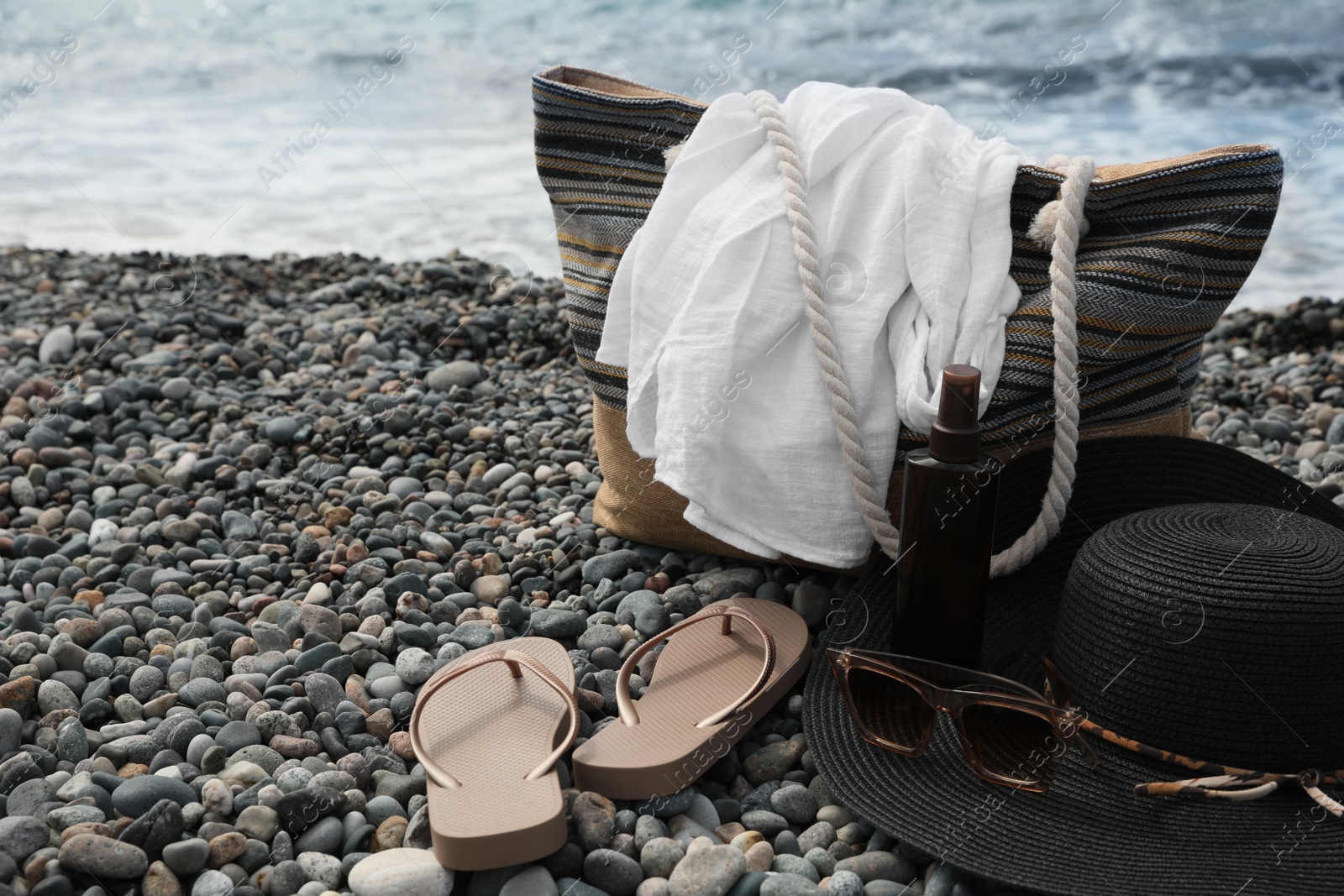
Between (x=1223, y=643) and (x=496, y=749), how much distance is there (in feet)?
3.08

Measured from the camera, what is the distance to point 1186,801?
1188mm

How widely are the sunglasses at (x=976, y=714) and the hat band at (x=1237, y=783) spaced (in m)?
0.09

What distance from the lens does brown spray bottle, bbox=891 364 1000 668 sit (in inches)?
53.5

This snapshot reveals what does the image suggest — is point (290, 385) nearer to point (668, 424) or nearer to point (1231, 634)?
point (668, 424)

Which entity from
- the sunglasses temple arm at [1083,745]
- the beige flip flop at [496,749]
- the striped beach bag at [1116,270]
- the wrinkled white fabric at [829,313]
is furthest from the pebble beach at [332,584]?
the striped beach bag at [1116,270]

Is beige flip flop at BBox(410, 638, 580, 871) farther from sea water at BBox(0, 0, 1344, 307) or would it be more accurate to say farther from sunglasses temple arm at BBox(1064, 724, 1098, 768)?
sea water at BBox(0, 0, 1344, 307)

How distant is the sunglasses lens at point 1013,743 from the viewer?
1.26m

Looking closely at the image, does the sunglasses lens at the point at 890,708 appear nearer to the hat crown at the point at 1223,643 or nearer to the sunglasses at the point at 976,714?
the sunglasses at the point at 976,714

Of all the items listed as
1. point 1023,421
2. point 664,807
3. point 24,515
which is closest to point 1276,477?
point 1023,421

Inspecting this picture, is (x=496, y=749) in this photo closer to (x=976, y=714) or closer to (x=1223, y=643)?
(x=976, y=714)

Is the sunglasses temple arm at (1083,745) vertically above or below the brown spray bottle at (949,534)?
below

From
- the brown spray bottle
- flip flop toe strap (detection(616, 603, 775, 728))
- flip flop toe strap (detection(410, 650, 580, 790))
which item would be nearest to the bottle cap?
the brown spray bottle

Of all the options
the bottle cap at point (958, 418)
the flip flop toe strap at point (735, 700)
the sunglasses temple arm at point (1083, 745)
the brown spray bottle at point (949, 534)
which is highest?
the bottle cap at point (958, 418)

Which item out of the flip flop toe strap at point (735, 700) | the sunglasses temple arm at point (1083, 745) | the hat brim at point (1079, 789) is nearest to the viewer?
the hat brim at point (1079, 789)
